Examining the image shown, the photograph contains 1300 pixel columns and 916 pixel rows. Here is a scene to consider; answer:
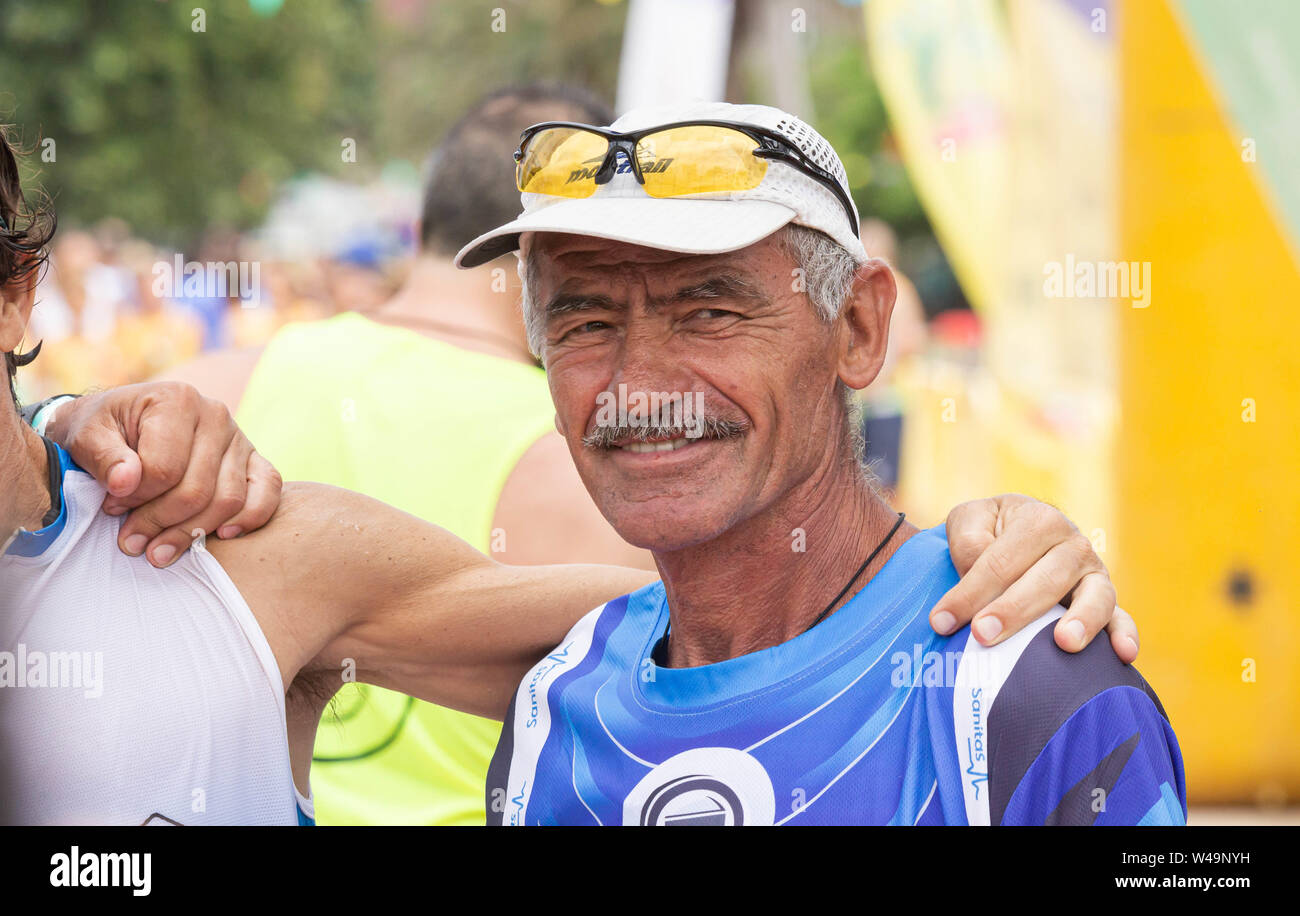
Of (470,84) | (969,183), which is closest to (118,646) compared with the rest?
(969,183)

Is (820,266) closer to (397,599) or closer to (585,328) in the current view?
(585,328)

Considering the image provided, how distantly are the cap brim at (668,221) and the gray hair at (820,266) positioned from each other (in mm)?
54

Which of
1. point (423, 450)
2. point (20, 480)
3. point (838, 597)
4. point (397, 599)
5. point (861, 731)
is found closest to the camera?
point (861, 731)

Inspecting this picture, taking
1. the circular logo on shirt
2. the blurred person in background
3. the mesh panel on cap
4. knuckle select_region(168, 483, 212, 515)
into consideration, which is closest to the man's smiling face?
the mesh panel on cap

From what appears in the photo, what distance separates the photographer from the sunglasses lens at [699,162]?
1.86m

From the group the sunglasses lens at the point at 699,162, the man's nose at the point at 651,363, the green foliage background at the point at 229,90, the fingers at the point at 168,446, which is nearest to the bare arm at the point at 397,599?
the fingers at the point at 168,446

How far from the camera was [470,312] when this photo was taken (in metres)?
3.04

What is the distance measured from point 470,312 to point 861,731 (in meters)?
1.67

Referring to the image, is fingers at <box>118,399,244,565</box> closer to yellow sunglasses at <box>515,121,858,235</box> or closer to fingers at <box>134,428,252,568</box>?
fingers at <box>134,428,252,568</box>

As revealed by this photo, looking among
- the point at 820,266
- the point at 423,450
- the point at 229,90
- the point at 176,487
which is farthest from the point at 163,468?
the point at 229,90

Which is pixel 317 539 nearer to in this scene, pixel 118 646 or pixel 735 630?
pixel 118 646

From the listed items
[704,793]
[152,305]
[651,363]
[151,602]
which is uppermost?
[152,305]

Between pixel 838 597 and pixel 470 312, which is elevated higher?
pixel 470 312

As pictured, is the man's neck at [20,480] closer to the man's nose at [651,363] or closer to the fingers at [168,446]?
the fingers at [168,446]
